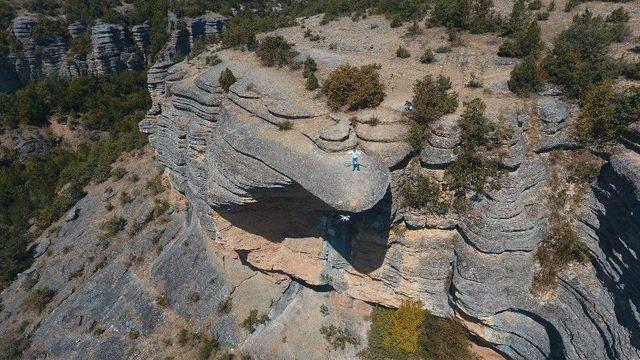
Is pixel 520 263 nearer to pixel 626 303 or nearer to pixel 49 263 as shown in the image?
pixel 626 303

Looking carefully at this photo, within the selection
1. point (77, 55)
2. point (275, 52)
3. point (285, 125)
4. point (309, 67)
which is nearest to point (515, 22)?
point (309, 67)

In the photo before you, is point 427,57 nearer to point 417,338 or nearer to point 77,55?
point 417,338

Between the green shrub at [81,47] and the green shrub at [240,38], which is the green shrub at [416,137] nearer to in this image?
the green shrub at [240,38]

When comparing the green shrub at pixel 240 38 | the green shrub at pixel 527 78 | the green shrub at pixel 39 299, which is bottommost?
the green shrub at pixel 39 299

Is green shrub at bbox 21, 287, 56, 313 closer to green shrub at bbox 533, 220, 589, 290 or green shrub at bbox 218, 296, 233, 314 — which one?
green shrub at bbox 218, 296, 233, 314

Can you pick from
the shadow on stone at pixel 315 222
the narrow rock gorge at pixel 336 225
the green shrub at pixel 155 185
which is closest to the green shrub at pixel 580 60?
the narrow rock gorge at pixel 336 225

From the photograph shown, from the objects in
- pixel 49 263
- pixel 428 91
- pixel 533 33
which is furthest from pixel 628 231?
pixel 49 263
